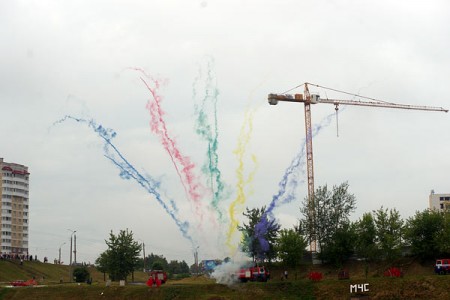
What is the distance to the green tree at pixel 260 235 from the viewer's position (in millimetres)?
105938

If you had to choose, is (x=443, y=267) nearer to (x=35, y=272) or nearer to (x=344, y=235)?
(x=344, y=235)

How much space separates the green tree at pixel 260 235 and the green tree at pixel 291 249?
569 cm

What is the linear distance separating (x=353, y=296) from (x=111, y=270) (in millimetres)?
48698

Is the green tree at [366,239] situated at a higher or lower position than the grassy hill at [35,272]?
higher

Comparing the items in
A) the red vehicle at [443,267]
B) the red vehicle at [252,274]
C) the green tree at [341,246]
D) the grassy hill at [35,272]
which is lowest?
the grassy hill at [35,272]

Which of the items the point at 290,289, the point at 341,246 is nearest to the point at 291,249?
the point at 341,246

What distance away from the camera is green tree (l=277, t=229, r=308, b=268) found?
327ft

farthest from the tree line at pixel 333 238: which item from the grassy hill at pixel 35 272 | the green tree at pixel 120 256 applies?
the grassy hill at pixel 35 272

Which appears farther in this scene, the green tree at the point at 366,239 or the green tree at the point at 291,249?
the green tree at the point at 291,249

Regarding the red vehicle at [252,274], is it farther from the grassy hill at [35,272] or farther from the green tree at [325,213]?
the grassy hill at [35,272]

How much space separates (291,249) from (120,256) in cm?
3060

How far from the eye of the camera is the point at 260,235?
107000mm

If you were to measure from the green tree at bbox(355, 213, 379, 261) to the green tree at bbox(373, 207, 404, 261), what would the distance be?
1.03m

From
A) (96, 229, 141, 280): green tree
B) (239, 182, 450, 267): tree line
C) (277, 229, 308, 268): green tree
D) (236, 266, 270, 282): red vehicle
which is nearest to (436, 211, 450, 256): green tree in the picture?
(239, 182, 450, 267): tree line
